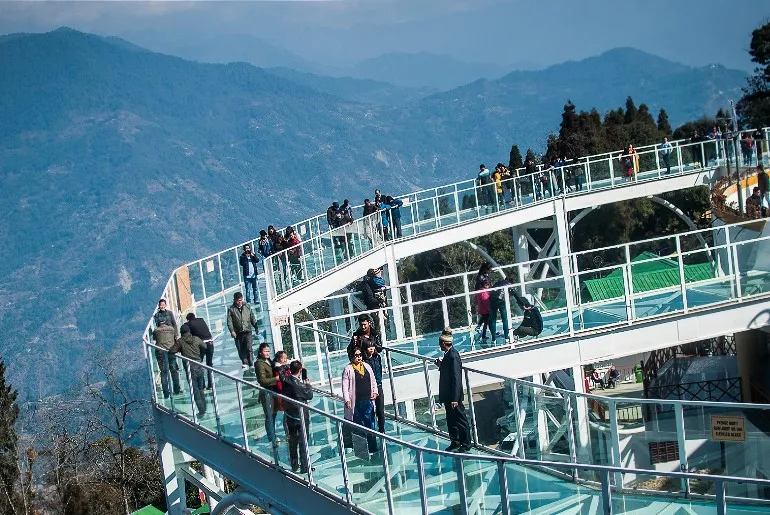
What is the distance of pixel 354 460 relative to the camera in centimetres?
1270

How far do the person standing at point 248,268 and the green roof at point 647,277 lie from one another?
7552 millimetres

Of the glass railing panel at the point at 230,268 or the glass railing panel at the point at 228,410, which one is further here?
the glass railing panel at the point at 230,268

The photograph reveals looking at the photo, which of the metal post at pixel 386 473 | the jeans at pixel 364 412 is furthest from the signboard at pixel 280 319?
the metal post at pixel 386 473

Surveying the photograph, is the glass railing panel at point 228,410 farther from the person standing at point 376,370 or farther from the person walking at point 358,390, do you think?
the person walking at point 358,390

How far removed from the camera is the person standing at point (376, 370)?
13172mm

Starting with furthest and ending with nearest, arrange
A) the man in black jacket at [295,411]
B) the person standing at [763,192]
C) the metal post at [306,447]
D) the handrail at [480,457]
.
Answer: the person standing at [763,192] → the man in black jacket at [295,411] → the metal post at [306,447] → the handrail at [480,457]

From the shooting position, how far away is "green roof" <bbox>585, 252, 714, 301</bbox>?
68.4 ft

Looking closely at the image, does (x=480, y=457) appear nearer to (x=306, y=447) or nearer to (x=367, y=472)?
(x=367, y=472)

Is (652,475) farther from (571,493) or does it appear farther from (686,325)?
(686,325)

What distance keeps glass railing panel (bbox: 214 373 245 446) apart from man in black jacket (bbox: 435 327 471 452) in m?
4.11

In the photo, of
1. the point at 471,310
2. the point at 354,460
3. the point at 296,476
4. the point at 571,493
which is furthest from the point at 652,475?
the point at 471,310

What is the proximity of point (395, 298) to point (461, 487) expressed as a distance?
52.2 feet

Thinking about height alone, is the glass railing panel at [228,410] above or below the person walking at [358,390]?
below

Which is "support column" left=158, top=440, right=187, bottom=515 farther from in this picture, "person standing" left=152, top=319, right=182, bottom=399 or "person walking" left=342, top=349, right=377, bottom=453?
"person walking" left=342, top=349, right=377, bottom=453
